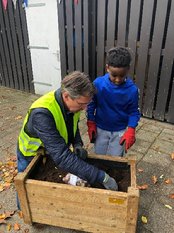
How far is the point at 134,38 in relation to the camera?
4.53m

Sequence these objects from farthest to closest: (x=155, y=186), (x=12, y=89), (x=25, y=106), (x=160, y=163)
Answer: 1. (x=12, y=89)
2. (x=25, y=106)
3. (x=160, y=163)
4. (x=155, y=186)

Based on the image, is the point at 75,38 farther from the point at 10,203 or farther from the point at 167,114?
the point at 10,203

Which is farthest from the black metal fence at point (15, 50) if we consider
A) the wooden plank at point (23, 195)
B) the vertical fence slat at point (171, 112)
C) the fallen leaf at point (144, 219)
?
the fallen leaf at point (144, 219)

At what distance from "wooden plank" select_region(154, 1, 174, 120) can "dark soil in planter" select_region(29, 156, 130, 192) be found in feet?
8.85

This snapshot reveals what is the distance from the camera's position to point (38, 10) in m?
5.57

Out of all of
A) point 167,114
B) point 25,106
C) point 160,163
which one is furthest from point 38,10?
point 160,163

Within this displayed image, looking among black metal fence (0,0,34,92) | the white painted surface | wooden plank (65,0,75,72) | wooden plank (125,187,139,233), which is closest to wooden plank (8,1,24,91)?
black metal fence (0,0,34,92)

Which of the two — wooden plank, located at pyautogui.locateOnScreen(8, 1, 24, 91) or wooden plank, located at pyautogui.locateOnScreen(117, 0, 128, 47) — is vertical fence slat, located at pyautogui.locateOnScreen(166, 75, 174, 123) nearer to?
wooden plank, located at pyautogui.locateOnScreen(117, 0, 128, 47)

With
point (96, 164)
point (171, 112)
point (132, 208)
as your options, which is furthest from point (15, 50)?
point (132, 208)

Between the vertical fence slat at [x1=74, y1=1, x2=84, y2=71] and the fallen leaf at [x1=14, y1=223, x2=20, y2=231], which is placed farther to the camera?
the vertical fence slat at [x1=74, y1=1, x2=84, y2=71]

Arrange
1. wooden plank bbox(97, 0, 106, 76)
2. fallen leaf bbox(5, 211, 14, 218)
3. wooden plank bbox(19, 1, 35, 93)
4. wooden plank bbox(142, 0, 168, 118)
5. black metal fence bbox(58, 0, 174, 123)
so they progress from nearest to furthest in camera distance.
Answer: fallen leaf bbox(5, 211, 14, 218)
wooden plank bbox(142, 0, 168, 118)
black metal fence bbox(58, 0, 174, 123)
wooden plank bbox(97, 0, 106, 76)
wooden plank bbox(19, 1, 35, 93)

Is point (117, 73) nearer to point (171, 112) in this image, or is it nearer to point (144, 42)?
point (144, 42)

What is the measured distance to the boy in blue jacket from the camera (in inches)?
88.4

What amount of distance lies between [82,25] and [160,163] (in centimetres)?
331
